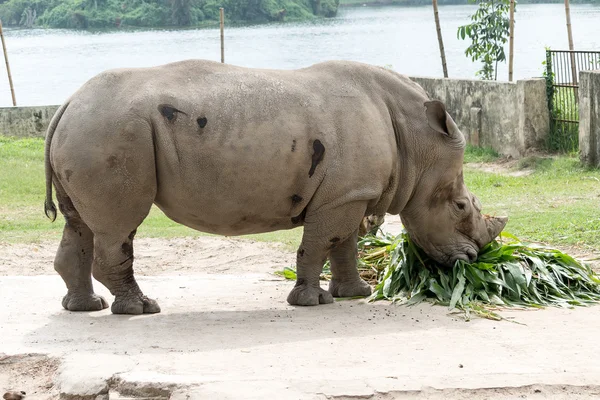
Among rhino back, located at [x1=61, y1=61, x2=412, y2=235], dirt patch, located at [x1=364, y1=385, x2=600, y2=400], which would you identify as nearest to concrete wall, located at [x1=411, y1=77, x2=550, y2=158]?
rhino back, located at [x1=61, y1=61, x2=412, y2=235]

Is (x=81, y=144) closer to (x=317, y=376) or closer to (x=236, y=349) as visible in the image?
(x=236, y=349)

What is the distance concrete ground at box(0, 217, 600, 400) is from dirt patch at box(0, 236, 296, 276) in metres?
2.16

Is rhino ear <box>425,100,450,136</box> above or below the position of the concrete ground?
above

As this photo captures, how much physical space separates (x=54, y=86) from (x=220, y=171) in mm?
29552

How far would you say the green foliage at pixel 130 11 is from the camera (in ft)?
149

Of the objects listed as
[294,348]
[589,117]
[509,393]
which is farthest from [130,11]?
[509,393]

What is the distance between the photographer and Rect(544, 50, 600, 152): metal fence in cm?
Result: 1561

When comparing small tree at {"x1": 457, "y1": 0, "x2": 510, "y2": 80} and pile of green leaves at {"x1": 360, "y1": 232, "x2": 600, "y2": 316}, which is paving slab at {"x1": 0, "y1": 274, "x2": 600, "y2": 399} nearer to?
pile of green leaves at {"x1": 360, "y1": 232, "x2": 600, "y2": 316}

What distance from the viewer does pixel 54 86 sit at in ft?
115

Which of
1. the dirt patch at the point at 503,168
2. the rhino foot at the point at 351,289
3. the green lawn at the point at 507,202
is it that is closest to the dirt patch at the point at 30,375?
the rhino foot at the point at 351,289

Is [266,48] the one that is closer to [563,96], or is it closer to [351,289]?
[563,96]

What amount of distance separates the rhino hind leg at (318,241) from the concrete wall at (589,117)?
7.81m

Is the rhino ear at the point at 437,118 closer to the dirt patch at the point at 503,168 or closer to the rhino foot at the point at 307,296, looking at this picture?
the rhino foot at the point at 307,296

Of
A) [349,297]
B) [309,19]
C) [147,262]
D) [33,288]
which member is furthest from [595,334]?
[309,19]
